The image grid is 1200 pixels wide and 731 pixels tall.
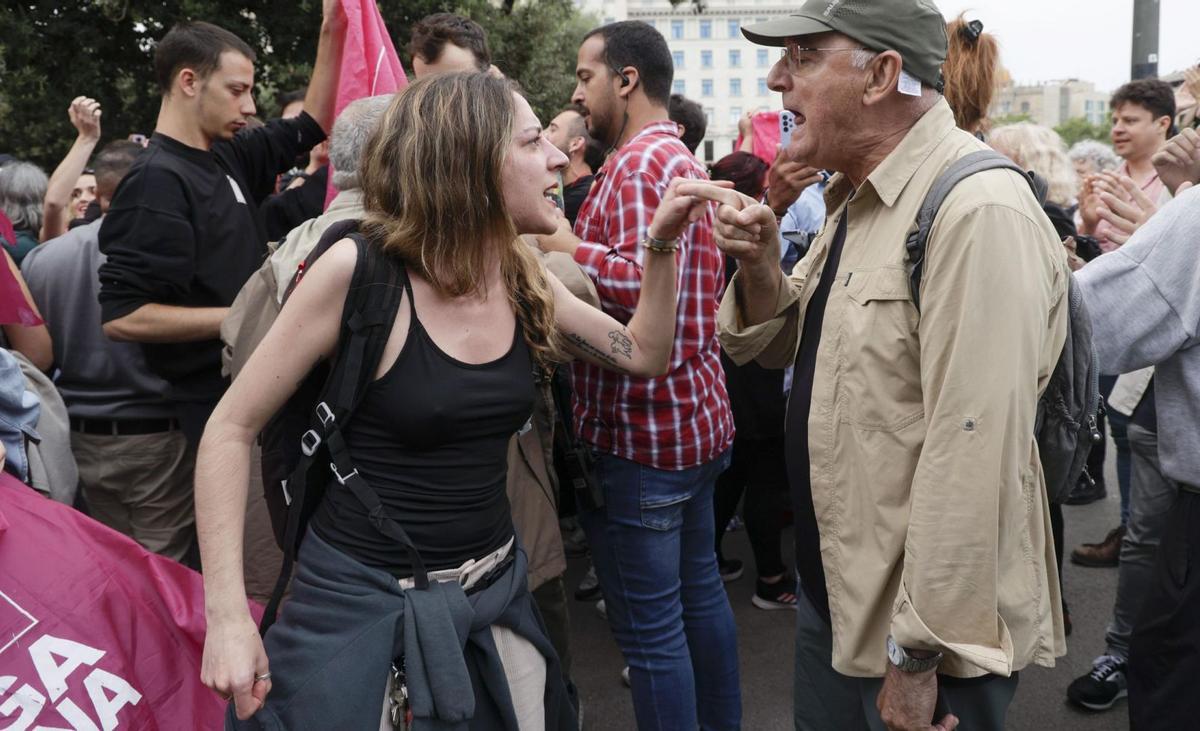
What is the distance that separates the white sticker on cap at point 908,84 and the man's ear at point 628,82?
53.8 inches

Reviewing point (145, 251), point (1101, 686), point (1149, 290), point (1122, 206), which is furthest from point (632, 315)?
point (1101, 686)

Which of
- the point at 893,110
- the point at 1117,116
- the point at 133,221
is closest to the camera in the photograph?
the point at 893,110

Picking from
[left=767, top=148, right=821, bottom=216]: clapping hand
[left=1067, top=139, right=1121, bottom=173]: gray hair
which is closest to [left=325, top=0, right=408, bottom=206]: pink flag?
[left=767, top=148, right=821, bottom=216]: clapping hand

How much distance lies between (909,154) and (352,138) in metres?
1.61

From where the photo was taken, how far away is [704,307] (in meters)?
2.82

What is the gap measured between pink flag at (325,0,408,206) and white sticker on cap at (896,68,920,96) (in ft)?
7.23

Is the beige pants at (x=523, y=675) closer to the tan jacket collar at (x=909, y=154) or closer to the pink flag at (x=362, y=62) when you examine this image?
the tan jacket collar at (x=909, y=154)

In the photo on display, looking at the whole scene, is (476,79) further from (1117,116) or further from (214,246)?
(1117,116)

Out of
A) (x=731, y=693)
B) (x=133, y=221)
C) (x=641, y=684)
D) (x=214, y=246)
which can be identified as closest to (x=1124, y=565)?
(x=731, y=693)

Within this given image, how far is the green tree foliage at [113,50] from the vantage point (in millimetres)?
10297

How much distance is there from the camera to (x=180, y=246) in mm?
2982

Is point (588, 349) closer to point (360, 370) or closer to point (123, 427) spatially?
point (360, 370)

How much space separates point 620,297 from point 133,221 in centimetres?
158

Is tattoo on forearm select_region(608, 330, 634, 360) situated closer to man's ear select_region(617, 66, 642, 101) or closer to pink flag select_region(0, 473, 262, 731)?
man's ear select_region(617, 66, 642, 101)
